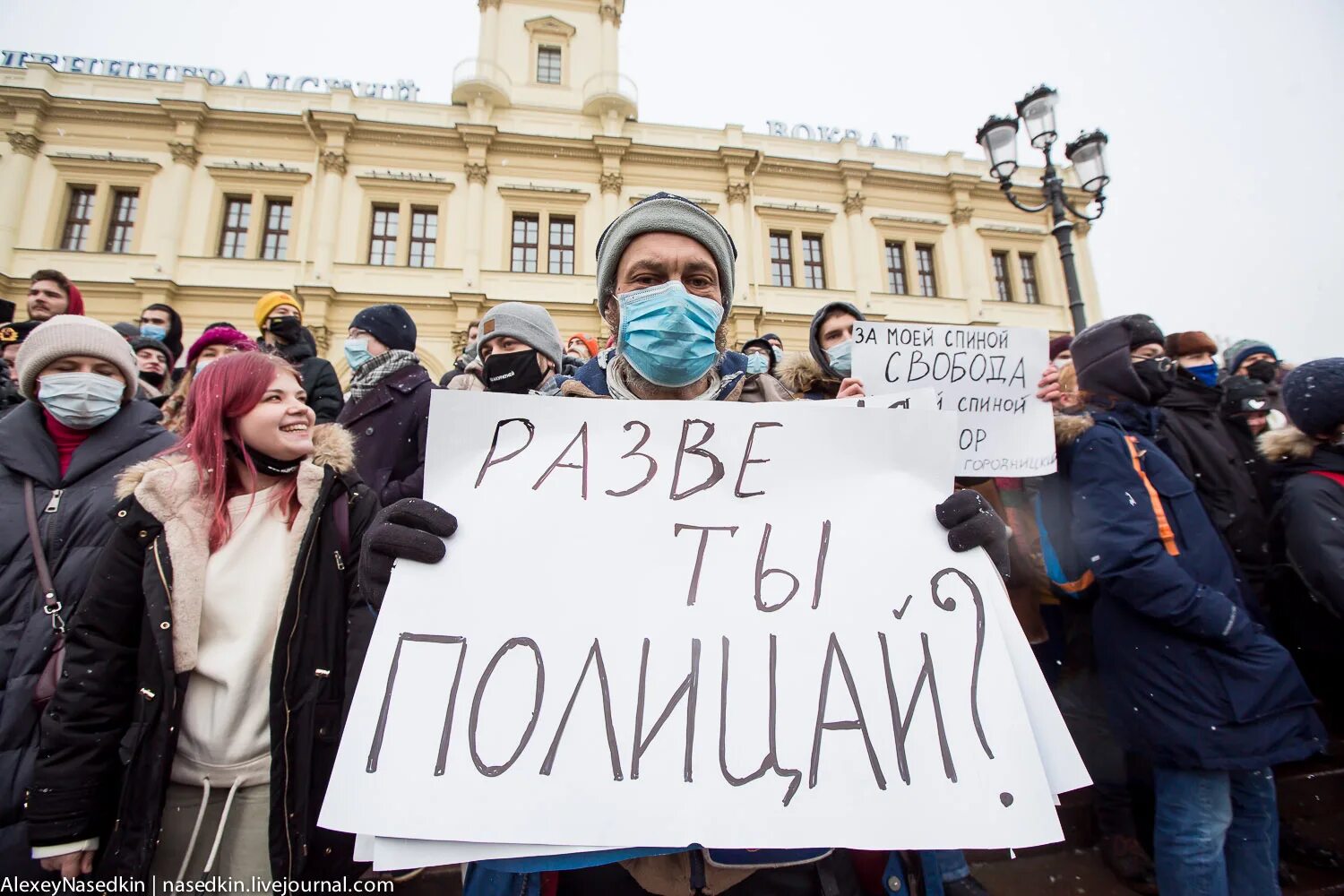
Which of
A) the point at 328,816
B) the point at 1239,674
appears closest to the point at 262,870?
the point at 328,816

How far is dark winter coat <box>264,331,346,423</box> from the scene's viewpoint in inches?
157

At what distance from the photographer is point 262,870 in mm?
1503

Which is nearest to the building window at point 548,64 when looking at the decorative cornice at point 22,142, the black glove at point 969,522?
the decorative cornice at point 22,142

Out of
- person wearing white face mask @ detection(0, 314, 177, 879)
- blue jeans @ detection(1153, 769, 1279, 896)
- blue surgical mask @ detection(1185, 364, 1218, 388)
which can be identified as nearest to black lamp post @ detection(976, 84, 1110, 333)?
blue surgical mask @ detection(1185, 364, 1218, 388)

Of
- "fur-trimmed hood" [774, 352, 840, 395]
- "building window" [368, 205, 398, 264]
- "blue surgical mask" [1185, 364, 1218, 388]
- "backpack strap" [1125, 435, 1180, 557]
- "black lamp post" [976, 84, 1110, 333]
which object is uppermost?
"building window" [368, 205, 398, 264]

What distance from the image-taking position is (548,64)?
62.8 feet

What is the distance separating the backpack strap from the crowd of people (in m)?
0.02

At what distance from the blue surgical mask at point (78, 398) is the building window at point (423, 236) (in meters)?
15.6

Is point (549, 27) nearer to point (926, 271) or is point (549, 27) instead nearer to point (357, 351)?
point (926, 271)

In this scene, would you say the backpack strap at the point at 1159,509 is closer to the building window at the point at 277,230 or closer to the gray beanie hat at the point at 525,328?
the gray beanie hat at the point at 525,328

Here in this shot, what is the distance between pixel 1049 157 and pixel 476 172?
1477cm

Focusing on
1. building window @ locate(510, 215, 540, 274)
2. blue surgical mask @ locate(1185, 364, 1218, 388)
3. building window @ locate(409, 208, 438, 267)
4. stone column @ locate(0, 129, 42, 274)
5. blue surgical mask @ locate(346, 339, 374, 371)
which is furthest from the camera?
building window @ locate(510, 215, 540, 274)

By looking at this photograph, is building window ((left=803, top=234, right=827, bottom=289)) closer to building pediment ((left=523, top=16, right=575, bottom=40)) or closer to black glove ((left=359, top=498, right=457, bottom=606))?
building pediment ((left=523, top=16, right=575, bottom=40))

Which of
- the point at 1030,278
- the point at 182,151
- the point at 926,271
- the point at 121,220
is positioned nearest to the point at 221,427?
the point at 182,151
